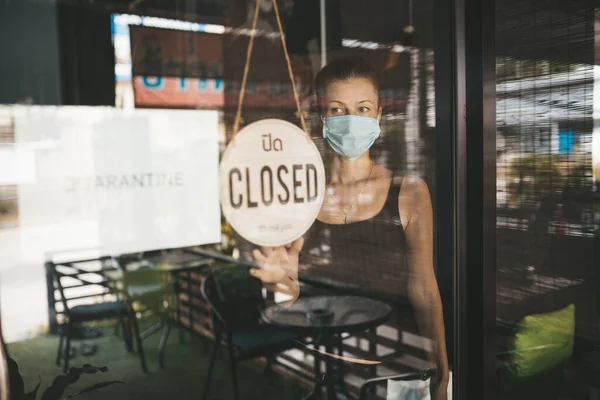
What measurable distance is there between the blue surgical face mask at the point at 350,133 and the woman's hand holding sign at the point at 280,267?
34 cm

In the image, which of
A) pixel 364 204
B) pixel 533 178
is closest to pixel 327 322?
pixel 364 204

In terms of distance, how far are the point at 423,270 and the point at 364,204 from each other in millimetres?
350

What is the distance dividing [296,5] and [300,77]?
0.22 m

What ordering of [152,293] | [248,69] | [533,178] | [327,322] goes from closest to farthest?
[152,293] < [248,69] < [327,322] < [533,178]

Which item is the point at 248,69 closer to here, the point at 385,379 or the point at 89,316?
the point at 89,316

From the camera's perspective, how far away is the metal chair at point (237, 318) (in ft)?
5.11

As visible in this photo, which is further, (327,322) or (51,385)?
(327,322)

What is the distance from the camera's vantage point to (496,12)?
6.45ft

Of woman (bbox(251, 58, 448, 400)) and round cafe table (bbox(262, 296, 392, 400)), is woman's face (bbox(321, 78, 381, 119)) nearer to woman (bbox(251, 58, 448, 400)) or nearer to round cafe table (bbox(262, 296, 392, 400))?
woman (bbox(251, 58, 448, 400))

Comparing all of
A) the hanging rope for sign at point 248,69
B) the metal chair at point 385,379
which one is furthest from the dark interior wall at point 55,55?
the metal chair at point 385,379

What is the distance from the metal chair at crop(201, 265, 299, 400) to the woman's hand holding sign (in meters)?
0.04

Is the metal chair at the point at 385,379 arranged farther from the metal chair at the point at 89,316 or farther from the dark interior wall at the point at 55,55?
the dark interior wall at the point at 55,55

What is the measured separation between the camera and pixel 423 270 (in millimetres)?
1949

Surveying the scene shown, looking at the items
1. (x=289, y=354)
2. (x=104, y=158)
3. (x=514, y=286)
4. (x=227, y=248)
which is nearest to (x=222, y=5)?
(x=104, y=158)
